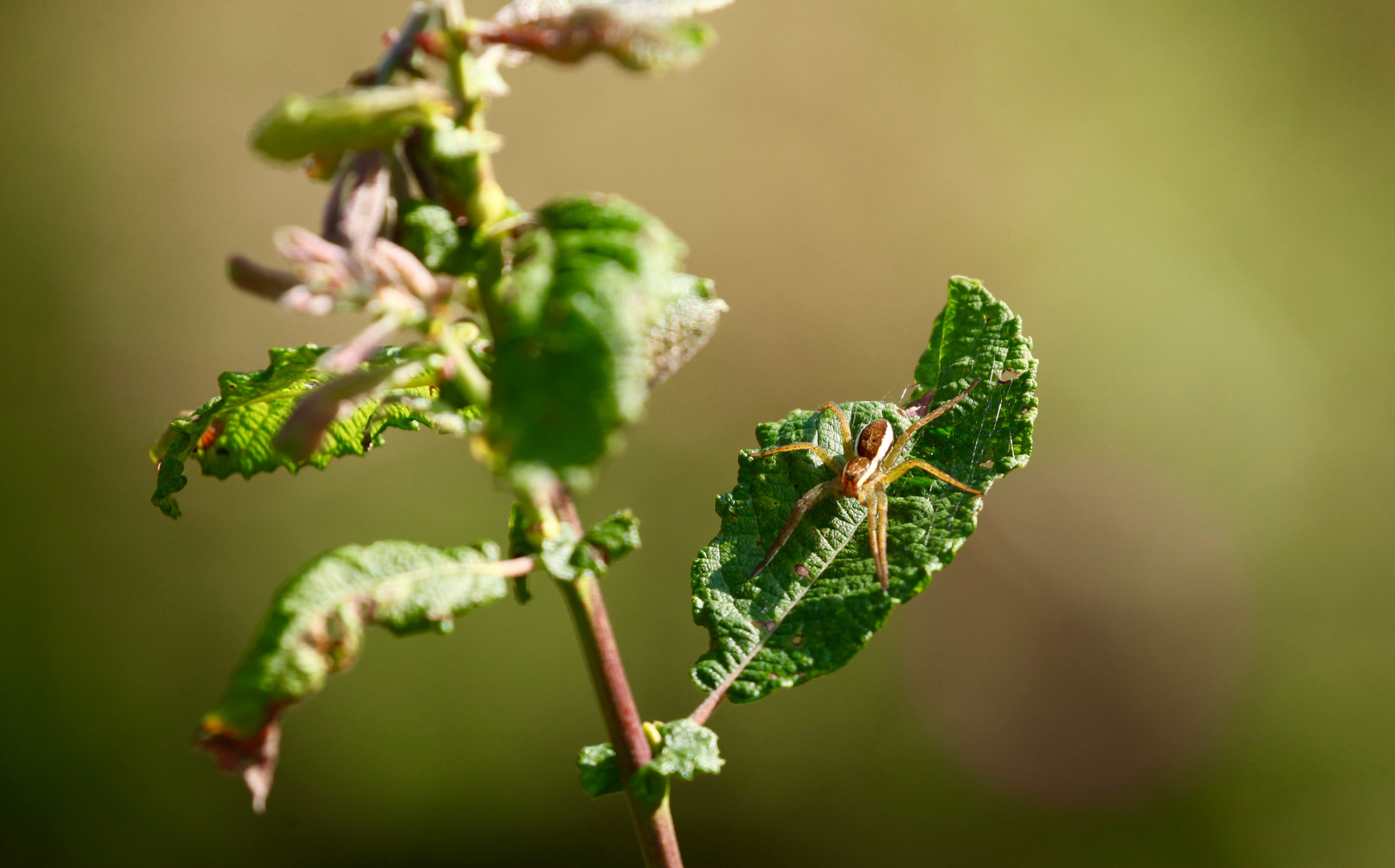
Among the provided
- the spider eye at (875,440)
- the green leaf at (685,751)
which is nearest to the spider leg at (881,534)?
the spider eye at (875,440)

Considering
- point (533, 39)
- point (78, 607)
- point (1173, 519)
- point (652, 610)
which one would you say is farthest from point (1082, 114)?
point (78, 607)

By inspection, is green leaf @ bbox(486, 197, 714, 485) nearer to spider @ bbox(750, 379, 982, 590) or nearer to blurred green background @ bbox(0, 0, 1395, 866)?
spider @ bbox(750, 379, 982, 590)

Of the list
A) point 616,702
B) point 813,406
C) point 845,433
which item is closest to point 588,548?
point 616,702

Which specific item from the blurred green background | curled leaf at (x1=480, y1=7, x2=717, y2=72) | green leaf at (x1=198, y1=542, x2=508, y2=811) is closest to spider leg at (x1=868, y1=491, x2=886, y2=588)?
green leaf at (x1=198, y1=542, x2=508, y2=811)

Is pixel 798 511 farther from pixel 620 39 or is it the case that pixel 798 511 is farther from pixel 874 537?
pixel 620 39

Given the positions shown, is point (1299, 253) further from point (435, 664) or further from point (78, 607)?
point (78, 607)

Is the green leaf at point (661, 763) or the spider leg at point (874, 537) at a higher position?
the spider leg at point (874, 537)

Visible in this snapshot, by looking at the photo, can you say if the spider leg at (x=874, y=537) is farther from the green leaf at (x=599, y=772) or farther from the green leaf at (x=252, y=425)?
the green leaf at (x=252, y=425)
